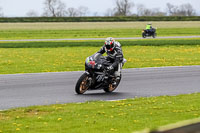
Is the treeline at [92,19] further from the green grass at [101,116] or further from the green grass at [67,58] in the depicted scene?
the green grass at [101,116]

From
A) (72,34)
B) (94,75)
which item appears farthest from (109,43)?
(72,34)

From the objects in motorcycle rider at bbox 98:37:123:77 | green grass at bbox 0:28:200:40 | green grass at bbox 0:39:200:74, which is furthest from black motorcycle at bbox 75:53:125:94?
green grass at bbox 0:28:200:40

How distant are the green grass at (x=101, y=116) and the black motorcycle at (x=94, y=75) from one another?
172cm

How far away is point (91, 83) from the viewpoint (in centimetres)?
1312

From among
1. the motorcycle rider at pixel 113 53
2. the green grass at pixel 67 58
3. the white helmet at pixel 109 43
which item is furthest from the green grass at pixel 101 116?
the green grass at pixel 67 58

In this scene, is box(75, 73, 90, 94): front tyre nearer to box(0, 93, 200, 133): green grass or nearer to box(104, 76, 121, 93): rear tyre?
box(104, 76, 121, 93): rear tyre

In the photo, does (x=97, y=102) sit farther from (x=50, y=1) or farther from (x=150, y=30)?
(x=50, y=1)

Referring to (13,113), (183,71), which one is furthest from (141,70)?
(13,113)

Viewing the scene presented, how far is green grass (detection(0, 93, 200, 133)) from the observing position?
8.01m

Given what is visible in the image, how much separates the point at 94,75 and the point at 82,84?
1.28 ft

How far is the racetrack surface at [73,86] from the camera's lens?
12.4 m

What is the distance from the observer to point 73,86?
15102 millimetres

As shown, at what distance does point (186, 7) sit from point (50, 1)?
61445 mm

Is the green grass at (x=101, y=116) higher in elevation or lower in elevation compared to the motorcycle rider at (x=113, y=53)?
lower
